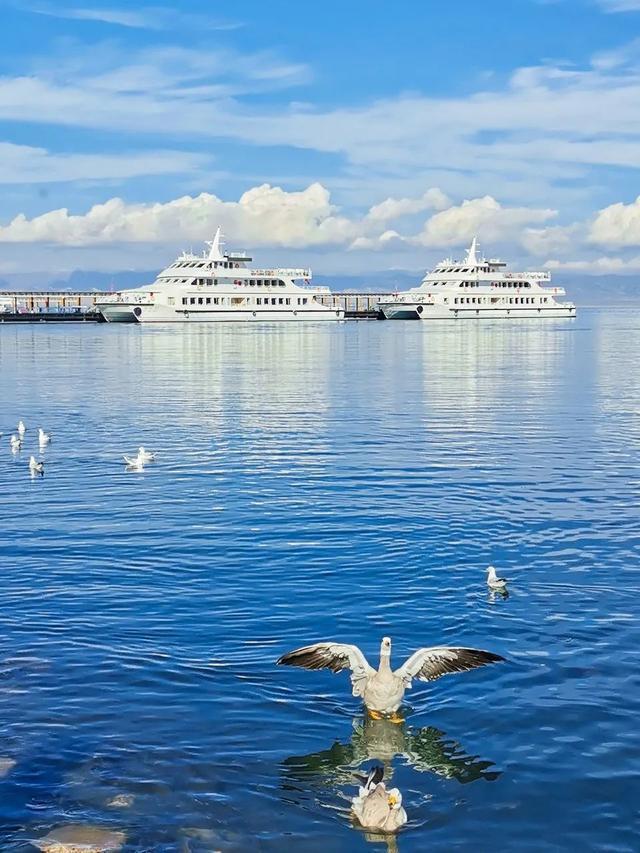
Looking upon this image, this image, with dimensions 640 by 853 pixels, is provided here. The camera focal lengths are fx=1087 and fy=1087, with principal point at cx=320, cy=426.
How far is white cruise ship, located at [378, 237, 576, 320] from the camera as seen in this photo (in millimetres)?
166875

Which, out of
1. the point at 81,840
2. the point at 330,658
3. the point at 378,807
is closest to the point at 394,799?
the point at 378,807

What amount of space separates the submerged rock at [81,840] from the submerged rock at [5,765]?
1.45 m

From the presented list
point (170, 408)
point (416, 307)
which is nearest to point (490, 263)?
point (416, 307)

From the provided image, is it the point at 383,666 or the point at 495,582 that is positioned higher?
the point at 383,666

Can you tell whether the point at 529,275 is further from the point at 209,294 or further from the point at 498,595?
the point at 498,595

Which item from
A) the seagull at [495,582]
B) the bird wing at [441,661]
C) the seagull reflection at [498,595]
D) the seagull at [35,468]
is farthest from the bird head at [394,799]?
the seagull at [35,468]

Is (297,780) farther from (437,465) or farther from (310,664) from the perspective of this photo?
(437,465)

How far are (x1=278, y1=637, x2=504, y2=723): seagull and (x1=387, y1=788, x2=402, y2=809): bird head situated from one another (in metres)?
2.09

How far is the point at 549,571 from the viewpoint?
18766mm

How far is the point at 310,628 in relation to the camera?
51.7ft

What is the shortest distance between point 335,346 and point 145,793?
3387 inches

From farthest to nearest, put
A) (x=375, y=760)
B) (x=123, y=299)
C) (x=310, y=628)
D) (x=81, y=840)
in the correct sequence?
1. (x=123, y=299)
2. (x=310, y=628)
3. (x=375, y=760)
4. (x=81, y=840)

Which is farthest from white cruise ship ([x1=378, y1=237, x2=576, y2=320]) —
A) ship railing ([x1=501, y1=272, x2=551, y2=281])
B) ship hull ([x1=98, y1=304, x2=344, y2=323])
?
ship hull ([x1=98, y1=304, x2=344, y2=323])

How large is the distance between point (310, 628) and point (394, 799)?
5764 mm
